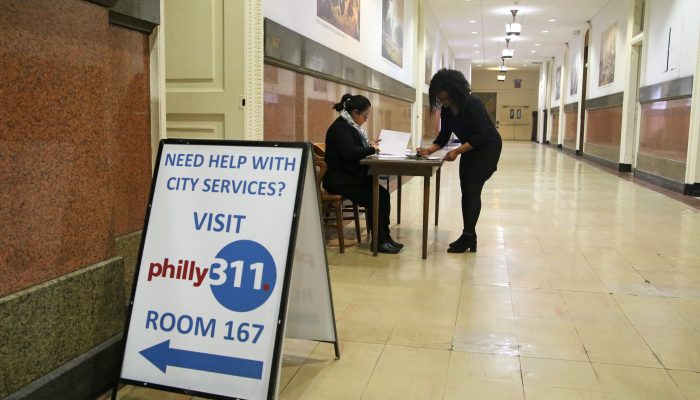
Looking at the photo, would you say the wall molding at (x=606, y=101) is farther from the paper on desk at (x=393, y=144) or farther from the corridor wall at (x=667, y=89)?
the paper on desk at (x=393, y=144)

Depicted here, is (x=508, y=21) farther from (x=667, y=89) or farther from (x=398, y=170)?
(x=398, y=170)

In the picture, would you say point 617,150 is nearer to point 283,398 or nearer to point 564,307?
point 564,307

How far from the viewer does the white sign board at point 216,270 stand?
6.92 ft

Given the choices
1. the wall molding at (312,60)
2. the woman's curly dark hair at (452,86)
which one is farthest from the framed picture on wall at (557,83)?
the woman's curly dark hair at (452,86)

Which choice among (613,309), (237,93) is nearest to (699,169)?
(613,309)

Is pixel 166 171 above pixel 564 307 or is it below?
above

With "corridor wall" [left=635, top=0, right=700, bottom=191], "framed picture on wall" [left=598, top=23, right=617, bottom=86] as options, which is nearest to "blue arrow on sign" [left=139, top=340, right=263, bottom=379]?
"corridor wall" [left=635, top=0, right=700, bottom=191]

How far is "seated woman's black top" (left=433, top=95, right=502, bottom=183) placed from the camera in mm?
4797

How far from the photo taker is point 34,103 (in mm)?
2041

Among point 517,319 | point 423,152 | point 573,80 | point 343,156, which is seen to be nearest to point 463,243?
point 423,152

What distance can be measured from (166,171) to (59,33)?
0.60 metres

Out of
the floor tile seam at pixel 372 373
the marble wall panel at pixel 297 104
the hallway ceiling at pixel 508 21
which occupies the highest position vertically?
the hallway ceiling at pixel 508 21

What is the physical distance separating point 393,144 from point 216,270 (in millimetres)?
3211

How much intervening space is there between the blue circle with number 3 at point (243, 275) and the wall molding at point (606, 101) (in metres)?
12.8
